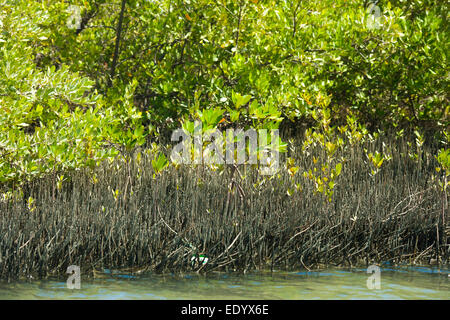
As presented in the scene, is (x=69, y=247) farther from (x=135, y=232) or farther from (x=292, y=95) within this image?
(x=292, y=95)

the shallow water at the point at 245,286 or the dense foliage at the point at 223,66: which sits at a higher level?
the dense foliage at the point at 223,66

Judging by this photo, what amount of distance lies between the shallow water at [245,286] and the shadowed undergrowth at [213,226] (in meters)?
0.15

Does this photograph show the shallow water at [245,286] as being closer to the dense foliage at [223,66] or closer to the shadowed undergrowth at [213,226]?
the shadowed undergrowth at [213,226]

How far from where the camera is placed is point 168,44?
Answer: 7684 millimetres

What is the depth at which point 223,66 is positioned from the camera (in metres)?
6.79

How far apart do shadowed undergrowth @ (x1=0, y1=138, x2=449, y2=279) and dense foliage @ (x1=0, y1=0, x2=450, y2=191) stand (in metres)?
0.40

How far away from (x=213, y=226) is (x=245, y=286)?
0.64m

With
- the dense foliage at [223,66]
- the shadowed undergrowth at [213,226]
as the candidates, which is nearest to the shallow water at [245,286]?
the shadowed undergrowth at [213,226]

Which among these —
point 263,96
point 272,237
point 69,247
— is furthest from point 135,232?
point 263,96

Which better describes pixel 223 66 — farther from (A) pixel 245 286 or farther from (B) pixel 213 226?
(A) pixel 245 286

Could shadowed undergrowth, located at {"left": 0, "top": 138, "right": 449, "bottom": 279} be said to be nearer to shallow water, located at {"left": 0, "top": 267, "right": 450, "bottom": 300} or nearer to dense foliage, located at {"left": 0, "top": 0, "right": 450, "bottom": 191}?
shallow water, located at {"left": 0, "top": 267, "right": 450, "bottom": 300}

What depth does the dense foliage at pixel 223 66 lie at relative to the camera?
5625 millimetres

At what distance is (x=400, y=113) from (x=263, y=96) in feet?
7.75

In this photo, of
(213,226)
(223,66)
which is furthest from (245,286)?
(223,66)
